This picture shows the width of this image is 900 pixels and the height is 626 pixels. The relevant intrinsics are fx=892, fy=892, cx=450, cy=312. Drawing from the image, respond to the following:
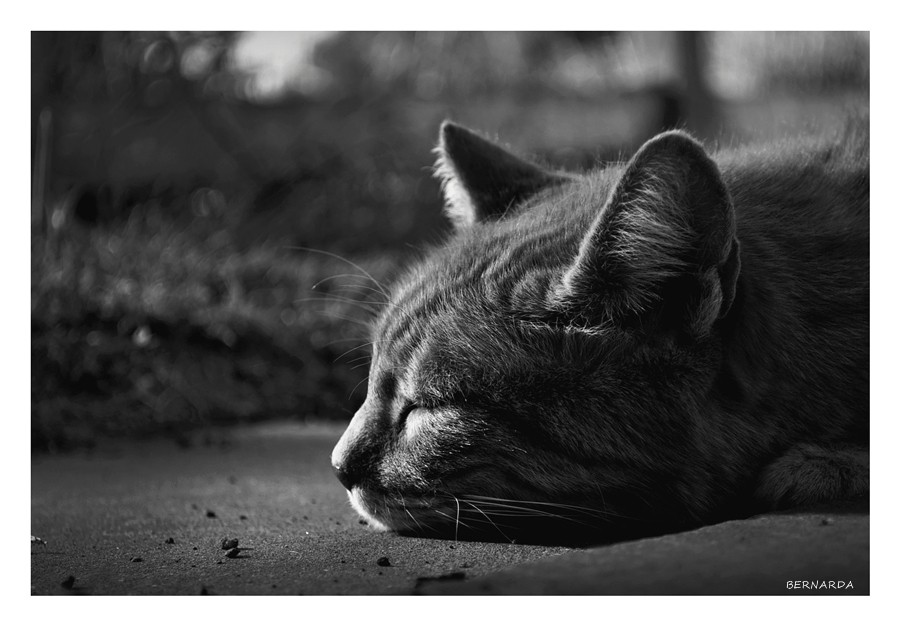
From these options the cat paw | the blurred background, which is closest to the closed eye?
the cat paw

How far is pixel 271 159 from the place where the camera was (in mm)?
5539

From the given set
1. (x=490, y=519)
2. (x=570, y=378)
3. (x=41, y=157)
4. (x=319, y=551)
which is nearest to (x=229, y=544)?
(x=319, y=551)

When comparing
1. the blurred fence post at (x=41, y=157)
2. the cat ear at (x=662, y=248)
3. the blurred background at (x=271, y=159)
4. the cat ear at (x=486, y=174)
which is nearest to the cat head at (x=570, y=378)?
the cat ear at (x=662, y=248)

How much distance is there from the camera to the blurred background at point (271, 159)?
11.5 ft

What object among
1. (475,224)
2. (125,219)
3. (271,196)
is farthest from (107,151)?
(475,224)

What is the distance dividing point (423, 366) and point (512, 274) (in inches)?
11.1

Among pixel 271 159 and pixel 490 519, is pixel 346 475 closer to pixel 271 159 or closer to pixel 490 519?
pixel 490 519

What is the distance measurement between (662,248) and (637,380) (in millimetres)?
278

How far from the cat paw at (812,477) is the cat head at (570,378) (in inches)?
5.3

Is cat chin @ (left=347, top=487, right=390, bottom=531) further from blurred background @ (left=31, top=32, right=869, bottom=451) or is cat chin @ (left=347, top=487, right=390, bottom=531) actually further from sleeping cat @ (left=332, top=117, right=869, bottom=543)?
blurred background @ (left=31, top=32, right=869, bottom=451)

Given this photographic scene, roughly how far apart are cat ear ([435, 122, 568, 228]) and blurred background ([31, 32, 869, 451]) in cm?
24

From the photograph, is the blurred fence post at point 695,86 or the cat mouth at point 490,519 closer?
the cat mouth at point 490,519

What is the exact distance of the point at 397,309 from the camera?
2199 mm

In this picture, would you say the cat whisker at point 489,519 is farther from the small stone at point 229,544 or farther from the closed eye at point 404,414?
the small stone at point 229,544
